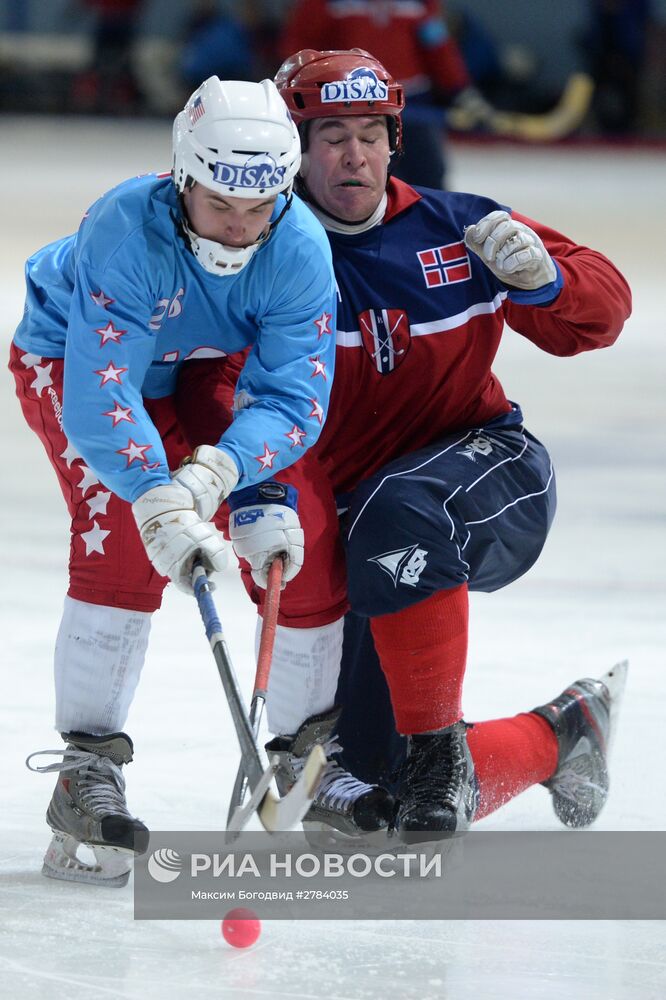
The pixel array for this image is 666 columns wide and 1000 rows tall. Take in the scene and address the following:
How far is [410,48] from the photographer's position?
7.66 m

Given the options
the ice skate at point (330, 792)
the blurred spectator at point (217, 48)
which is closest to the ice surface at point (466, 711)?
the ice skate at point (330, 792)

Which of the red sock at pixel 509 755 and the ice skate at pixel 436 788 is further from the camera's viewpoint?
the red sock at pixel 509 755

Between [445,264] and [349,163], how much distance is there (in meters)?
0.24

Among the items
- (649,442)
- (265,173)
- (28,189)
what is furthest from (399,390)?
(28,189)

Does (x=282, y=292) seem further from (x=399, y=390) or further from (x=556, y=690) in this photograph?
(x=556, y=690)

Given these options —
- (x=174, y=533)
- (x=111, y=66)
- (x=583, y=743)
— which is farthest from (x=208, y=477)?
(x=111, y=66)

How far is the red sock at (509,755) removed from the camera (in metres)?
2.80

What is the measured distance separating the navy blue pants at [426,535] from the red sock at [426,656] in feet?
0.11

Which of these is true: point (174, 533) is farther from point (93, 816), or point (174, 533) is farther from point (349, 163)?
point (349, 163)

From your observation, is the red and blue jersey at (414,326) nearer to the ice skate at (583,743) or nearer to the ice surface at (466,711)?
the ice skate at (583,743)

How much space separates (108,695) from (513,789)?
28.2 inches

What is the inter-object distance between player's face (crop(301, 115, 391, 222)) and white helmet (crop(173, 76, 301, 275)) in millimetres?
313

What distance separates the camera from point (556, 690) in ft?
11.4

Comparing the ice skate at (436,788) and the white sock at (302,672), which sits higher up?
the white sock at (302,672)
